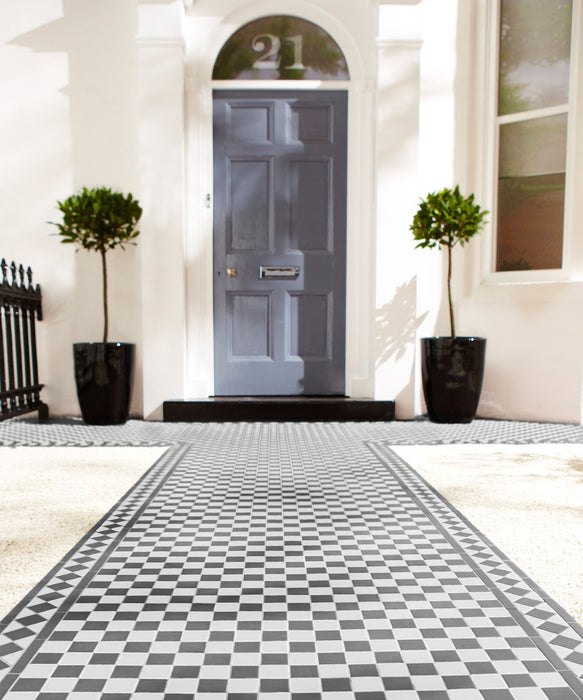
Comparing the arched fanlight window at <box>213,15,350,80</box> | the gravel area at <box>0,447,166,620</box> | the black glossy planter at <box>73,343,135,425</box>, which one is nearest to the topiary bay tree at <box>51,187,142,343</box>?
the black glossy planter at <box>73,343,135,425</box>

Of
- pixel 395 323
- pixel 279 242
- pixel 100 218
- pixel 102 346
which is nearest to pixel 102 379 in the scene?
pixel 102 346

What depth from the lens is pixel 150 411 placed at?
3977 millimetres

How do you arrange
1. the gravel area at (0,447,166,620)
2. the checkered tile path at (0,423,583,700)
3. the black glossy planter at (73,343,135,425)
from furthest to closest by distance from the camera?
the black glossy planter at (73,343,135,425)
the gravel area at (0,447,166,620)
the checkered tile path at (0,423,583,700)

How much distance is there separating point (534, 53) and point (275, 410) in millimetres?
3020

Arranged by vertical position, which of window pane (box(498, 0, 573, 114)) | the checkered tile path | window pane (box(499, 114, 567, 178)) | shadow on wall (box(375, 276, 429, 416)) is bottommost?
the checkered tile path

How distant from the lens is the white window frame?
12.4 ft

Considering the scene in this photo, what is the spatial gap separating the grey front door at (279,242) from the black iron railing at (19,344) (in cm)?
123

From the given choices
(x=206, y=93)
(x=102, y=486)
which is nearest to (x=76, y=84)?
(x=206, y=93)

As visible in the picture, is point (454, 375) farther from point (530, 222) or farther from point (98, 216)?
point (98, 216)

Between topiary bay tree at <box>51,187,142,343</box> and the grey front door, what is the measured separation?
666 millimetres

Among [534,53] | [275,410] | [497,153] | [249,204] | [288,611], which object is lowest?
[275,410]

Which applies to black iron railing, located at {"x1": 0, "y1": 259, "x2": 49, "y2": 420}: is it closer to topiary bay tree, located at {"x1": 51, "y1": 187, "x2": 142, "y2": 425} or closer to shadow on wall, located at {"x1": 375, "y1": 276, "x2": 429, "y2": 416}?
topiary bay tree, located at {"x1": 51, "y1": 187, "x2": 142, "y2": 425}

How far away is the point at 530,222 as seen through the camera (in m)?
4.07

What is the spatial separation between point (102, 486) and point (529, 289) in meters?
3.01
